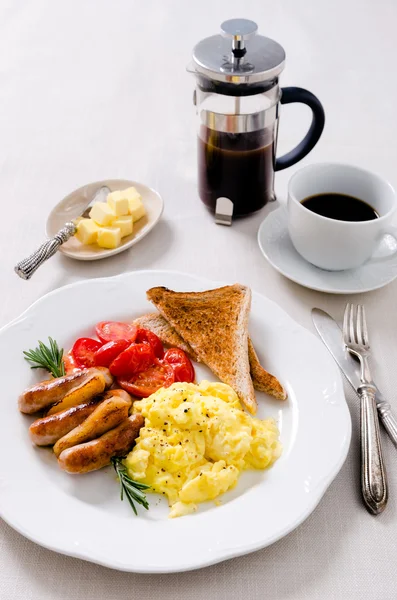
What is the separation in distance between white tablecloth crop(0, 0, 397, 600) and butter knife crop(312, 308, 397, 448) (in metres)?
0.06

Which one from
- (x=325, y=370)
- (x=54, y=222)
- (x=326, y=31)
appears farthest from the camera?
(x=326, y=31)

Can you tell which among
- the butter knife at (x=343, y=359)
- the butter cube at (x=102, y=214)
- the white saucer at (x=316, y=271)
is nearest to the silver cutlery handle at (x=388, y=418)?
the butter knife at (x=343, y=359)

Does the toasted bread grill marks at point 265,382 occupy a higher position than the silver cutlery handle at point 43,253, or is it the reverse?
the silver cutlery handle at point 43,253

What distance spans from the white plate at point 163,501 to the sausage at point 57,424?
2.6 inches

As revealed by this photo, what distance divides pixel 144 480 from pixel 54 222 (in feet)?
5.58

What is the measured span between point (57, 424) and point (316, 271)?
150 centimetres


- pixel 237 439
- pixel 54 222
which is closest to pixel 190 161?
pixel 54 222

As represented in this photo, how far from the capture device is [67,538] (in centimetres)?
190

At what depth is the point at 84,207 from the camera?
344 centimetres

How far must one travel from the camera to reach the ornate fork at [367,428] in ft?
6.93

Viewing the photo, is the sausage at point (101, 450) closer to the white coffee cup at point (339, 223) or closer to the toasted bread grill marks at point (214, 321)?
the toasted bread grill marks at point (214, 321)

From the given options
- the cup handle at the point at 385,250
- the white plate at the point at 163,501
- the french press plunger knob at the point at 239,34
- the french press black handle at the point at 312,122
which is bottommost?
the white plate at the point at 163,501

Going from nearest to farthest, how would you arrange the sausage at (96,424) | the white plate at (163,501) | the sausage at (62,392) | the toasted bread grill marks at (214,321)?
1. the white plate at (163,501)
2. the sausage at (96,424)
3. the sausage at (62,392)
4. the toasted bread grill marks at (214,321)

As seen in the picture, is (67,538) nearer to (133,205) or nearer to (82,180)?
(133,205)
